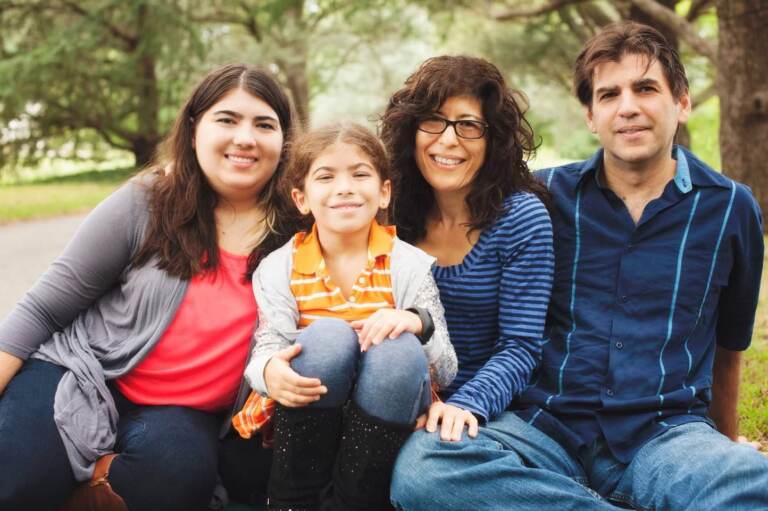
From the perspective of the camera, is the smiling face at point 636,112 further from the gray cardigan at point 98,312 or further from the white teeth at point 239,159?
the gray cardigan at point 98,312

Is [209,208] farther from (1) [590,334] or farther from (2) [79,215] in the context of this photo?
(2) [79,215]

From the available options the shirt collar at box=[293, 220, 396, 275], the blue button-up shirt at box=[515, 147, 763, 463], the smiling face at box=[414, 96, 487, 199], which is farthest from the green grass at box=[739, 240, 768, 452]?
the shirt collar at box=[293, 220, 396, 275]

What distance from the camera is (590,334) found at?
8.25 ft

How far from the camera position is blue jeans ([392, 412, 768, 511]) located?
6.71ft

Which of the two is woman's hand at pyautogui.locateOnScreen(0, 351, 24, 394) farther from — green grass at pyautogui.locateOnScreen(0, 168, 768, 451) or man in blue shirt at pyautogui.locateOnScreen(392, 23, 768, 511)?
green grass at pyautogui.locateOnScreen(0, 168, 768, 451)

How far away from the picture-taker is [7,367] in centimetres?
256

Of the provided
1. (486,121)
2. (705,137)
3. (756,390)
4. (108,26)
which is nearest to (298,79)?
(108,26)

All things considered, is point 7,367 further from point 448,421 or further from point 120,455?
point 448,421

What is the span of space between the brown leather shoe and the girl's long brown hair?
0.67 m

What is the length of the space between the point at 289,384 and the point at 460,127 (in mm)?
1031

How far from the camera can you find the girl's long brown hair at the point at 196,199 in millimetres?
2701

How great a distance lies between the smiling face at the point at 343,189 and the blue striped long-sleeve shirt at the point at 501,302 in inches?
13.7

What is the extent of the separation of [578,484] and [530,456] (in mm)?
162

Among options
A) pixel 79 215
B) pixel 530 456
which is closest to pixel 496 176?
pixel 530 456
